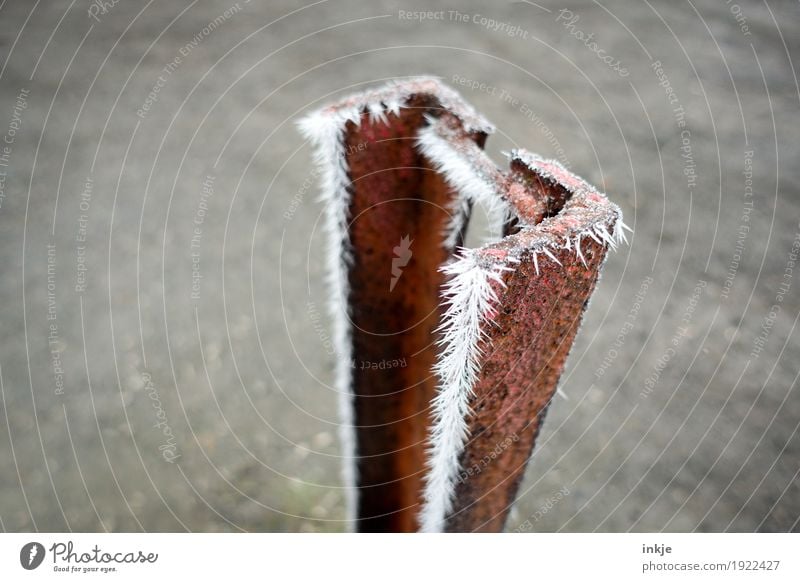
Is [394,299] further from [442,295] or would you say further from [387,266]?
[442,295]

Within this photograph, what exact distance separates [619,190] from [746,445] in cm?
70

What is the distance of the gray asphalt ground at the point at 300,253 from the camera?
1212 mm

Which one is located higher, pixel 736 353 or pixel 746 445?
pixel 736 353

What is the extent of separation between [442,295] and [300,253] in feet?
3.89

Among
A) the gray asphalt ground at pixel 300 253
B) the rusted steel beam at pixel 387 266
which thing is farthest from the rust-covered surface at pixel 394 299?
the gray asphalt ground at pixel 300 253

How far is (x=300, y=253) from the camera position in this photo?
63.5 inches

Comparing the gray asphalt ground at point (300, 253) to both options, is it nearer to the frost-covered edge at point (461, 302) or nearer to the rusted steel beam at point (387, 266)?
the rusted steel beam at point (387, 266)

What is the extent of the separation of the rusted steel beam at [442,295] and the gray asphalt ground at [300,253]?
505 millimetres

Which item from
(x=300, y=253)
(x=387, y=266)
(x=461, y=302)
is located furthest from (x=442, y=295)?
(x=300, y=253)

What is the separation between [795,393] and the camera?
1270mm
